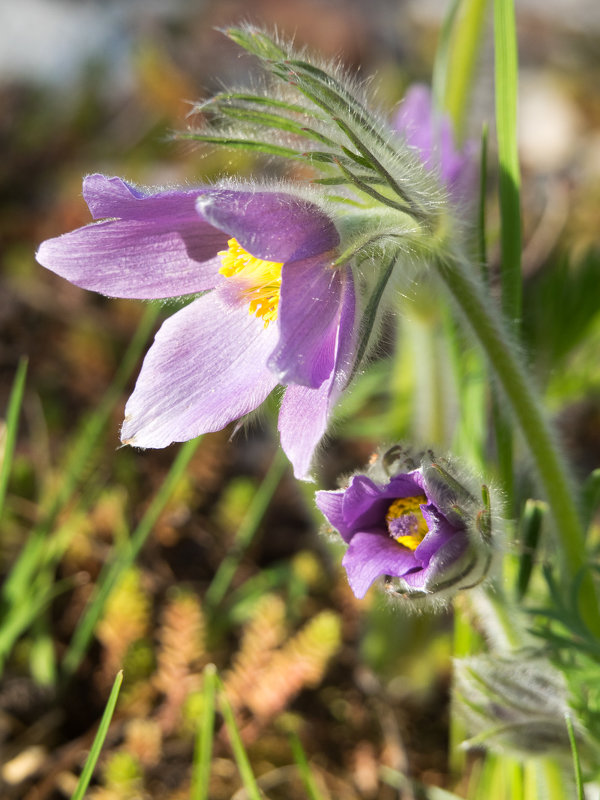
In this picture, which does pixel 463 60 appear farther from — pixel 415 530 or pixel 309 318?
pixel 415 530

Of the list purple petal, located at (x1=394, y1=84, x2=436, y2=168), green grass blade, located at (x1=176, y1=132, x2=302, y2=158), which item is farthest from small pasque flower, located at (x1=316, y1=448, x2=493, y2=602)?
purple petal, located at (x1=394, y1=84, x2=436, y2=168)

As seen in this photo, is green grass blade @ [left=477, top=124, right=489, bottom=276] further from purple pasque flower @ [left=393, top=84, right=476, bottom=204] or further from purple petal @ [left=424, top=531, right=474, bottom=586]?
purple petal @ [left=424, top=531, right=474, bottom=586]

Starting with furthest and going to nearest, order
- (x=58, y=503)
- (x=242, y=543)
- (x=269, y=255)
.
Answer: (x=242, y=543)
(x=58, y=503)
(x=269, y=255)

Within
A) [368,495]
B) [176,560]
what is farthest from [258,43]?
[176,560]

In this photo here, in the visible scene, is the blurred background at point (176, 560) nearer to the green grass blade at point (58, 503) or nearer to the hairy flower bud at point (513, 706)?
the green grass blade at point (58, 503)

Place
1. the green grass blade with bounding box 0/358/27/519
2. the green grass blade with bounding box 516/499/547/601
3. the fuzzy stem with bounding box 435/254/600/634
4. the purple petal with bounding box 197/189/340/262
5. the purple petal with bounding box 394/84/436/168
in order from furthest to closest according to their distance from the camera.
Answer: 1. the purple petal with bounding box 394/84/436/168
2. the green grass blade with bounding box 0/358/27/519
3. the green grass blade with bounding box 516/499/547/601
4. the fuzzy stem with bounding box 435/254/600/634
5. the purple petal with bounding box 197/189/340/262

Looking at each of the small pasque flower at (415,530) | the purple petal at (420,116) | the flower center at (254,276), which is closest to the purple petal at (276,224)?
the flower center at (254,276)
